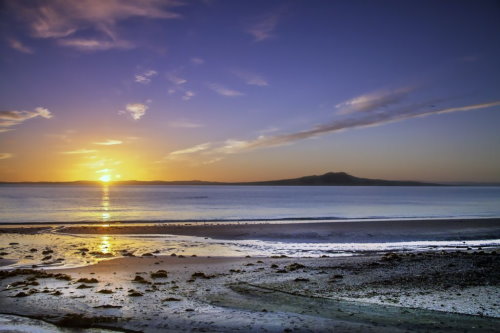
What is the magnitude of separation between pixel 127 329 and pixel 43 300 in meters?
3.90

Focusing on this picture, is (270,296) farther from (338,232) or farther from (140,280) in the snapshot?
(338,232)

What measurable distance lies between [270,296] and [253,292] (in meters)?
0.74

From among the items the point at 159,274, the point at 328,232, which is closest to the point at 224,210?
the point at 328,232

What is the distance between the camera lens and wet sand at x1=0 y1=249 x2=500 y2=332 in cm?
918

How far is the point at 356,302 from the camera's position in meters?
11.0

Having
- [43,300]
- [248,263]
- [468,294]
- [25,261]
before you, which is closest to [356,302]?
[468,294]

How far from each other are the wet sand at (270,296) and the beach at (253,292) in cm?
3

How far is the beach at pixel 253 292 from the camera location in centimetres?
925

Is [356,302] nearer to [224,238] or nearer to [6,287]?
[6,287]

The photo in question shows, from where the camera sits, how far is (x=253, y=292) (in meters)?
12.2

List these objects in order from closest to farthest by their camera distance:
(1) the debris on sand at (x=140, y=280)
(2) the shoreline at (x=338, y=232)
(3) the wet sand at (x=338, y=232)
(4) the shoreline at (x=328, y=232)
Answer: (1) the debris on sand at (x=140, y=280) → (2) the shoreline at (x=338, y=232) → (4) the shoreline at (x=328, y=232) → (3) the wet sand at (x=338, y=232)

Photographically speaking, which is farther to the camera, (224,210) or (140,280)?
(224,210)

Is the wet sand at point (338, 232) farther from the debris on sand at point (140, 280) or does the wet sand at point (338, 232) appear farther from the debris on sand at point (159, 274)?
the debris on sand at point (140, 280)

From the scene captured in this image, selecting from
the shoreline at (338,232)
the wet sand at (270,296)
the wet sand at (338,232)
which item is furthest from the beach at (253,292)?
the wet sand at (338,232)
